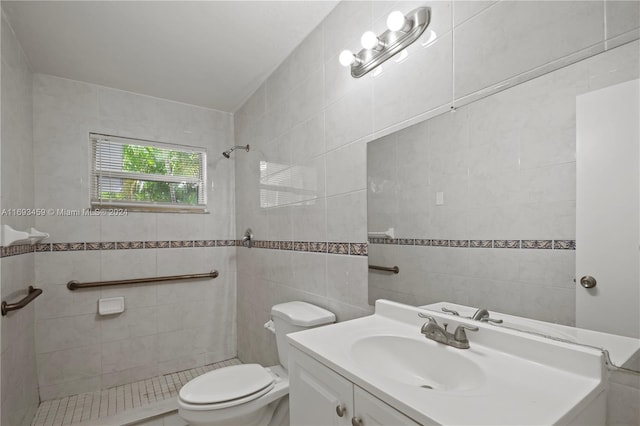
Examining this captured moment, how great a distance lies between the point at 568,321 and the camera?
84 centimetres

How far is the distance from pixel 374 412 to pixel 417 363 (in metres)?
0.35

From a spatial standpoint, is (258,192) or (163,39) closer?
(163,39)

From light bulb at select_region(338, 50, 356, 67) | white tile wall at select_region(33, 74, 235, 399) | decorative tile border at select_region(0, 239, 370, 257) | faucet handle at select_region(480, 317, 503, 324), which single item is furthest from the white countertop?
white tile wall at select_region(33, 74, 235, 399)

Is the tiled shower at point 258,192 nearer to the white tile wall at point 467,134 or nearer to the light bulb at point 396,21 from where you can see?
the white tile wall at point 467,134

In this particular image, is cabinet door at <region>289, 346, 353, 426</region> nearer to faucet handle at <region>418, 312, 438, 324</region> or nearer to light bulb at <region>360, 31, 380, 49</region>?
faucet handle at <region>418, 312, 438, 324</region>

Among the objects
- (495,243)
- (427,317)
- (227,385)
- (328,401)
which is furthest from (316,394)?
(227,385)

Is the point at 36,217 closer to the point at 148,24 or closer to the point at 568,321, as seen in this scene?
the point at 148,24

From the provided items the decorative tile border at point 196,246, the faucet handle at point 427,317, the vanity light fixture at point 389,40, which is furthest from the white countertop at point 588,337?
the vanity light fixture at point 389,40

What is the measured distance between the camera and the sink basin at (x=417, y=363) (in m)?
0.92

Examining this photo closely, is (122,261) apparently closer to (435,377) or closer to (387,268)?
(387,268)

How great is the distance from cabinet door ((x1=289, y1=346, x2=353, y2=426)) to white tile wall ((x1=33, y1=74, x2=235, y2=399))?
2.00 metres

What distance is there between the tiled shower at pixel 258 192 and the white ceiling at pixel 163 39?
0.11m

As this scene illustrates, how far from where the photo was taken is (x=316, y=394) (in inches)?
39.1

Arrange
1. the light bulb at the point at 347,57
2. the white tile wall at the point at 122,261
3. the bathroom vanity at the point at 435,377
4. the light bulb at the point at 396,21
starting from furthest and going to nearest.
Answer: the white tile wall at the point at 122,261, the light bulb at the point at 347,57, the light bulb at the point at 396,21, the bathroom vanity at the point at 435,377
